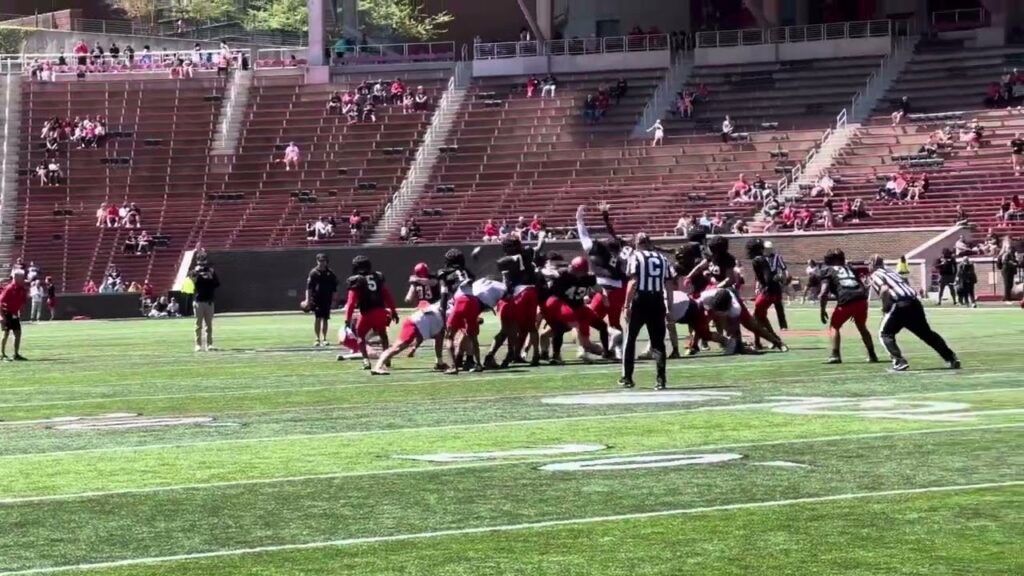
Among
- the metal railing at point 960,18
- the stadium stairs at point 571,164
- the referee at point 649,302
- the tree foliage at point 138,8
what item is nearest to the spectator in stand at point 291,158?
the stadium stairs at point 571,164

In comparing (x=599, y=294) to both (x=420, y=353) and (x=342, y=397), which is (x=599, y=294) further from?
(x=342, y=397)

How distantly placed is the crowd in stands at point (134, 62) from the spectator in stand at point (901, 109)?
2183 cm

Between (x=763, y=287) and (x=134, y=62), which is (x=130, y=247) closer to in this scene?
(x=134, y=62)

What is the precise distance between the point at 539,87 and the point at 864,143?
12.1 metres

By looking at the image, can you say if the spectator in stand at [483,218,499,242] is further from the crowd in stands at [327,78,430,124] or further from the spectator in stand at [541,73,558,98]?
the crowd in stands at [327,78,430,124]

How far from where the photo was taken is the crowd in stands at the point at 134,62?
2379 inches

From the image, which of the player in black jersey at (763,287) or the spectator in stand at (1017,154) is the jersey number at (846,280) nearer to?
the player in black jersey at (763,287)

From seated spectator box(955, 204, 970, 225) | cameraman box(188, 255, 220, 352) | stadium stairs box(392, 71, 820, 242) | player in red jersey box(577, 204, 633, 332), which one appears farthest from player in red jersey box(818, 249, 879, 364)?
stadium stairs box(392, 71, 820, 242)

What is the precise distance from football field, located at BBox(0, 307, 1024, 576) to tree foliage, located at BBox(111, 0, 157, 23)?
6475 centimetres

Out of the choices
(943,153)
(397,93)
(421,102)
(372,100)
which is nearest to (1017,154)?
(943,153)

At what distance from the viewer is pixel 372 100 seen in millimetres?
58156

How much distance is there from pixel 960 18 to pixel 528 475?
48988mm

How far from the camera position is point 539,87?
190 ft

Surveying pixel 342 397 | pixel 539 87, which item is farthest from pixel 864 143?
pixel 342 397
